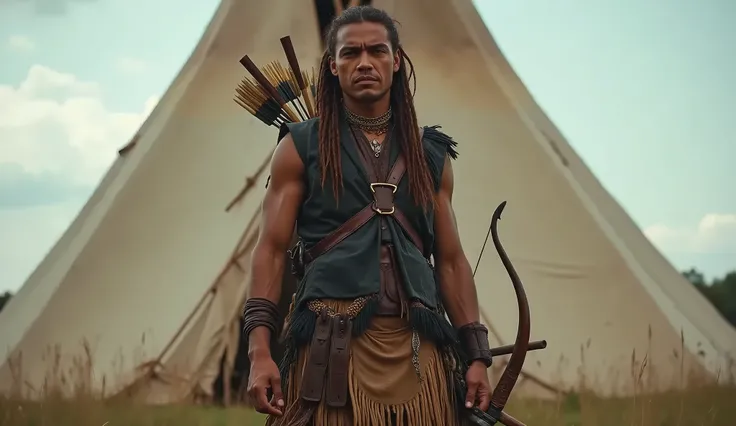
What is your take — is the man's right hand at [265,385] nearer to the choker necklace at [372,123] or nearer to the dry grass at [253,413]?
the choker necklace at [372,123]

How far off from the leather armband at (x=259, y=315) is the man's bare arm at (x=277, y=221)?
0.05 ft

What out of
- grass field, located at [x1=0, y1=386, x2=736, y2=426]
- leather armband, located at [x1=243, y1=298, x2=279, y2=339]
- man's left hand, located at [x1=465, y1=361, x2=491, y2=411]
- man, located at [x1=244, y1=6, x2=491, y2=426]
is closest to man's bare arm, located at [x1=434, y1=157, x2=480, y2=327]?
man, located at [x1=244, y1=6, x2=491, y2=426]

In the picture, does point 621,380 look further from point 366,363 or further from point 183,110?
point 366,363

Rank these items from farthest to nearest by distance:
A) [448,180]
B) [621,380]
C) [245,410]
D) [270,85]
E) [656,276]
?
1. [656,276]
2. [621,380]
3. [245,410]
4. [270,85]
5. [448,180]

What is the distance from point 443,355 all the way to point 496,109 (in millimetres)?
4909

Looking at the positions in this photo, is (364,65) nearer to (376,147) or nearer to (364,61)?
(364,61)

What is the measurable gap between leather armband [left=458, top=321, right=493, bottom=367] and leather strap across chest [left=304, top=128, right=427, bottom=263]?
238mm

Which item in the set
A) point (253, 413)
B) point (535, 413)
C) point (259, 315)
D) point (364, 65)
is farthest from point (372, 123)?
point (253, 413)

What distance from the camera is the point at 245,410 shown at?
6.46 metres

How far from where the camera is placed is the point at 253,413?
6.55 meters

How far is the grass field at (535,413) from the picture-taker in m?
5.82

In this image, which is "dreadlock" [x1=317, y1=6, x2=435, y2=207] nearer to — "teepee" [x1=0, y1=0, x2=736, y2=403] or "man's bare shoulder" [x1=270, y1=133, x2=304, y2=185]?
"man's bare shoulder" [x1=270, y1=133, x2=304, y2=185]

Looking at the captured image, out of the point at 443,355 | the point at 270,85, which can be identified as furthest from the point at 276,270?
the point at 270,85

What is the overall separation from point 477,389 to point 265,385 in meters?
0.49
